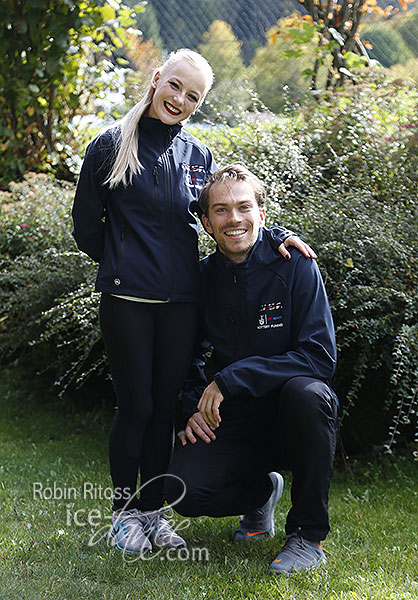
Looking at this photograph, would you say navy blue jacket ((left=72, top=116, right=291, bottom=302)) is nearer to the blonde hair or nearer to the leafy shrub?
the blonde hair

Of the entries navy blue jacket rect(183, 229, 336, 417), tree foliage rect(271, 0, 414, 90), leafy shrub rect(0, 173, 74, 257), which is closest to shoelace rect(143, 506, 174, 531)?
navy blue jacket rect(183, 229, 336, 417)

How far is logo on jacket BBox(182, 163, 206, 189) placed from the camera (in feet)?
7.77

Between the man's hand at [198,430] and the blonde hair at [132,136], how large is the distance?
0.78 meters

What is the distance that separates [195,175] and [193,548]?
1.24 m

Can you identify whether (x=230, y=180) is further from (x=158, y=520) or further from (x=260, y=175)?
(x=260, y=175)

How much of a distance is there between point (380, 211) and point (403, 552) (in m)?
1.76

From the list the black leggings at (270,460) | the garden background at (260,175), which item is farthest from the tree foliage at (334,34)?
the black leggings at (270,460)

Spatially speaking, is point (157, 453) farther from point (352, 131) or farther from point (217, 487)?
point (352, 131)

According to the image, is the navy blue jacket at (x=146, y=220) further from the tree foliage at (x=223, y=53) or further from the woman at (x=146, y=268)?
the tree foliage at (x=223, y=53)

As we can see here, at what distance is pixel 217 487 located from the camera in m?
2.19

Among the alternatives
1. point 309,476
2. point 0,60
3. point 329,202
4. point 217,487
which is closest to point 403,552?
point 309,476

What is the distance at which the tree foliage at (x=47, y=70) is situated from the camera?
5.45 metres

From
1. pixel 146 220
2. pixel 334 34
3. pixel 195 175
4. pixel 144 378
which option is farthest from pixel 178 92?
pixel 334 34

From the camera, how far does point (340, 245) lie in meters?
3.01
